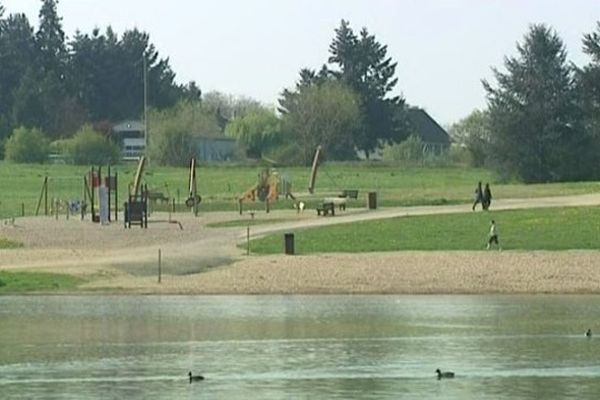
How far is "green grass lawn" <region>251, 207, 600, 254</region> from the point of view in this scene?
175 ft

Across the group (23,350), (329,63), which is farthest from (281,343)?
(329,63)

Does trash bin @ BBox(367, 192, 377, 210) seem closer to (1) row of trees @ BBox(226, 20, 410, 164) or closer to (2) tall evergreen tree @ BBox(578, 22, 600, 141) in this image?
(2) tall evergreen tree @ BBox(578, 22, 600, 141)

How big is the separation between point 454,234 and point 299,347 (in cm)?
2571

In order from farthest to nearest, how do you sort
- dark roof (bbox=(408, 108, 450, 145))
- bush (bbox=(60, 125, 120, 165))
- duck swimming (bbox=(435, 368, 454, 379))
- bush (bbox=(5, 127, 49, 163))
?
dark roof (bbox=(408, 108, 450, 145))
bush (bbox=(5, 127, 49, 163))
bush (bbox=(60, 125, 120, 165))
duck swimming (bbox=(435, 368, 454, 379))

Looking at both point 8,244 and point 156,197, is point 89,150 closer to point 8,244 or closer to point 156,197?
point 156,197

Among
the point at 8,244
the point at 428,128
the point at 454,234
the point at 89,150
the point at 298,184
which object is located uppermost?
the point at 428,128

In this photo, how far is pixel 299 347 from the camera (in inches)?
1241

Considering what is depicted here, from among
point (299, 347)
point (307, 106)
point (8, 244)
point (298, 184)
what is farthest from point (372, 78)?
point (299, 347)

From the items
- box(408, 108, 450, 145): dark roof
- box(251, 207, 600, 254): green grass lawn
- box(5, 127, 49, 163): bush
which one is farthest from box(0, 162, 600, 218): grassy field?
box(408, 108, 450, 145): dark roof

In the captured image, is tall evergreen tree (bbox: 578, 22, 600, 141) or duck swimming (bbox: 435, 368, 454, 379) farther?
tall evergreen tree (bbox: 578, 22, 600, 141)

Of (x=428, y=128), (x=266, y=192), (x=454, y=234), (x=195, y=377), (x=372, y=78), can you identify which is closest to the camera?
(x=195, y=377)

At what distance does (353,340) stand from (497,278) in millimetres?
13840

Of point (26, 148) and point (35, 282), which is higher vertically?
point (26, 148)

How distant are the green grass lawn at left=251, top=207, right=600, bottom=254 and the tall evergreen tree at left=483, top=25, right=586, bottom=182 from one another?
32.7m
